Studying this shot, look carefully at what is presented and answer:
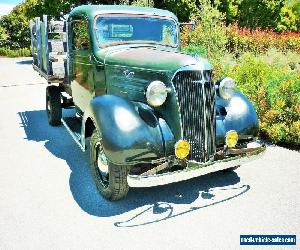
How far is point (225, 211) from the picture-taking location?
4.11 meters

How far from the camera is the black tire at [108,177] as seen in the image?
4027mm

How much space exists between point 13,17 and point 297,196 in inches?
1719

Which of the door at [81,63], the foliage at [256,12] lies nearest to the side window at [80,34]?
the door at [81,63]

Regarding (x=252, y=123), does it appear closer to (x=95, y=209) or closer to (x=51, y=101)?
(x=95, y=209)

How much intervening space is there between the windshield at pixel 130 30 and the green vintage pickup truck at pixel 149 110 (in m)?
0.01

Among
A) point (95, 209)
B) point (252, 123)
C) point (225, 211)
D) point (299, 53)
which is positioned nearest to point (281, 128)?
point (252, 123)

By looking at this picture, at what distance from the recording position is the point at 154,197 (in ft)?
14.6

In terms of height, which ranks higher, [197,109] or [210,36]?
[210,36]

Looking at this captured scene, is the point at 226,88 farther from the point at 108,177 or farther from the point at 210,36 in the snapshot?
the point at 210,36

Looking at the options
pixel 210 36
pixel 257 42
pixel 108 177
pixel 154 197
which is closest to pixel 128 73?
pixel 108 177

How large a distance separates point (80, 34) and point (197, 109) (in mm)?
2650

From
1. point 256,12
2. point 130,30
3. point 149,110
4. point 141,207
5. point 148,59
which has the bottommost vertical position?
point 141,207

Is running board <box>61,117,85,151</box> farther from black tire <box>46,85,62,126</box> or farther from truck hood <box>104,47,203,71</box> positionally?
truck hood <box>104,47,203,71</box>

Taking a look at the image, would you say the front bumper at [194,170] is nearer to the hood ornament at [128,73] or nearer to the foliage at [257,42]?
the hood ornament at [128,73]
